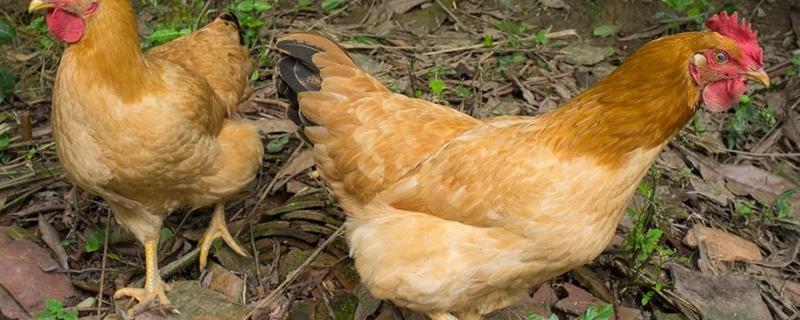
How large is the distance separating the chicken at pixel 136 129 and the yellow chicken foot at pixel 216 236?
257 millimetres

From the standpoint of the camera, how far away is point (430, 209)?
3.36 metres

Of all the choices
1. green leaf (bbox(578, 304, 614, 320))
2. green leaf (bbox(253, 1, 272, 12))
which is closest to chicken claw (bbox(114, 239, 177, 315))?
green leaf (bbox(253, 1, 272, 12))

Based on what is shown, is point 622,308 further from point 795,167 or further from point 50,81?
point 50,81

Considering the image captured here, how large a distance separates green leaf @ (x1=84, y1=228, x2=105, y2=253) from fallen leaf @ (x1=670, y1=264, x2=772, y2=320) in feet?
9.71

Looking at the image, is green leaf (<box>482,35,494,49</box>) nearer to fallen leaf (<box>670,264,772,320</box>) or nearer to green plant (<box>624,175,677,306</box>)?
green plant (<box>624,175,677,306</box>)

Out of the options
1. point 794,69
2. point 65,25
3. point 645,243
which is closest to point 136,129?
point 65,25

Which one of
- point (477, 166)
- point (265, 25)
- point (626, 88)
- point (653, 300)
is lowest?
point (653, 300)

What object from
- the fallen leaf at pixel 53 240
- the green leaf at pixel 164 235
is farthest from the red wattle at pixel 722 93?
the fallen leaf at pixel 53 240

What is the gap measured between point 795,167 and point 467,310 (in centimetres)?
253

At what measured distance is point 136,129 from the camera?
3.46 m

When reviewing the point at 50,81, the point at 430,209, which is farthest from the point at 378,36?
the point at 430,209

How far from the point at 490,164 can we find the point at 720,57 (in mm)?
942

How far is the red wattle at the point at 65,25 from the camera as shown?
332cm

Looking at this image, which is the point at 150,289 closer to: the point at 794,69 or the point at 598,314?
the point at 598,314
